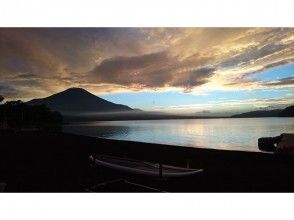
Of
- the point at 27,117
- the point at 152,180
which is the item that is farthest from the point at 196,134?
the point at 152,180

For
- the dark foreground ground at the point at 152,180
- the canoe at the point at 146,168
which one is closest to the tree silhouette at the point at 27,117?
the dark foreground ground at the point at 152,180

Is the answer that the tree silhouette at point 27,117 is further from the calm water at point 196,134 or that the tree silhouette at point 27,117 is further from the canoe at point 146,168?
the canoe at point 146,168

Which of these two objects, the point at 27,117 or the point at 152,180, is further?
the point at 27,117

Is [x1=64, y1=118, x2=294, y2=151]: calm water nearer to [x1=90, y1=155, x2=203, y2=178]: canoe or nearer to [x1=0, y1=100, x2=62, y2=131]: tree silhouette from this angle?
[x1=0, y1=100, x2=62, y2=131]: tree silhouette

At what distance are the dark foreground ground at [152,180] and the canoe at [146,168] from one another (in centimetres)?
15

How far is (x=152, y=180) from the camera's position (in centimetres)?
482

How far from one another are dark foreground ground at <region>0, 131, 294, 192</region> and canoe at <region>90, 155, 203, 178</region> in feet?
0.48

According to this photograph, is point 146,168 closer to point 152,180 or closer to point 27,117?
point 152,180

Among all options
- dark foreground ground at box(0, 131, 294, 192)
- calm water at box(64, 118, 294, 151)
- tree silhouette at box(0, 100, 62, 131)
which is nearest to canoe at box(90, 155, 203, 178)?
dark foreground ground at box(0, 131, 294, 192)

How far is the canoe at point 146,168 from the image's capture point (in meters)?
4.55

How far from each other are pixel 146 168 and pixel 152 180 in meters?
0.24

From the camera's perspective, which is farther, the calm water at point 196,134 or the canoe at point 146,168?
the calm water at point 196,134
